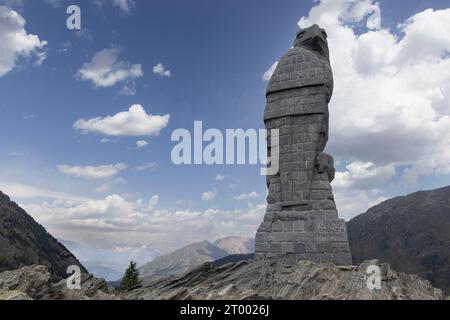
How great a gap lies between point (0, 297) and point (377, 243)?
124919mm

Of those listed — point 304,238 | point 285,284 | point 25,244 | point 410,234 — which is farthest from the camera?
point 410,234

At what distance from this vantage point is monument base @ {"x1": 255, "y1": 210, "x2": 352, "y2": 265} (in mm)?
15117

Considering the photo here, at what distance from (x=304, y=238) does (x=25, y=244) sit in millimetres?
68366

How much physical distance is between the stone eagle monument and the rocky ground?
1.28 m

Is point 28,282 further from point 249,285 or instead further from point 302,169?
point 302,169

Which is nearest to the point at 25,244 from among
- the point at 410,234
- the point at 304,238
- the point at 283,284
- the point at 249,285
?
the point at 304,238

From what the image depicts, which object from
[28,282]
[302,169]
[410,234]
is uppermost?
[410,234]

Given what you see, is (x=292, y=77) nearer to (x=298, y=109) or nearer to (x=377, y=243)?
(x=298, y=109)

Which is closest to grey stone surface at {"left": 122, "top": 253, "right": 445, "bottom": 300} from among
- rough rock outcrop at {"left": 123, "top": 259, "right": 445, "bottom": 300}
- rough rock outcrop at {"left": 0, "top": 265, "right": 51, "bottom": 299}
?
rough rock outcrop at {"left": 123, "top": 259, "right": 445, "bottom": 300}

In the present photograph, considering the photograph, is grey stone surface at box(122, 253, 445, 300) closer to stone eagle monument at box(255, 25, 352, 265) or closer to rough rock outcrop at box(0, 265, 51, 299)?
stone eagle monument at box(255, 25, 352, 265)

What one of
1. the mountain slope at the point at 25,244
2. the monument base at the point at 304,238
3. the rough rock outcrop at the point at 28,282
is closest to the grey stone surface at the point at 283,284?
the monument base at the point at 304,238

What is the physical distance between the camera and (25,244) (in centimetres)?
7300

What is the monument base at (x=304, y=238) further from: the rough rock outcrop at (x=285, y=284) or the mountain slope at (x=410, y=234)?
the mountain slope at (x=410, y=234)

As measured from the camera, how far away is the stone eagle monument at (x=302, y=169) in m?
15.4
